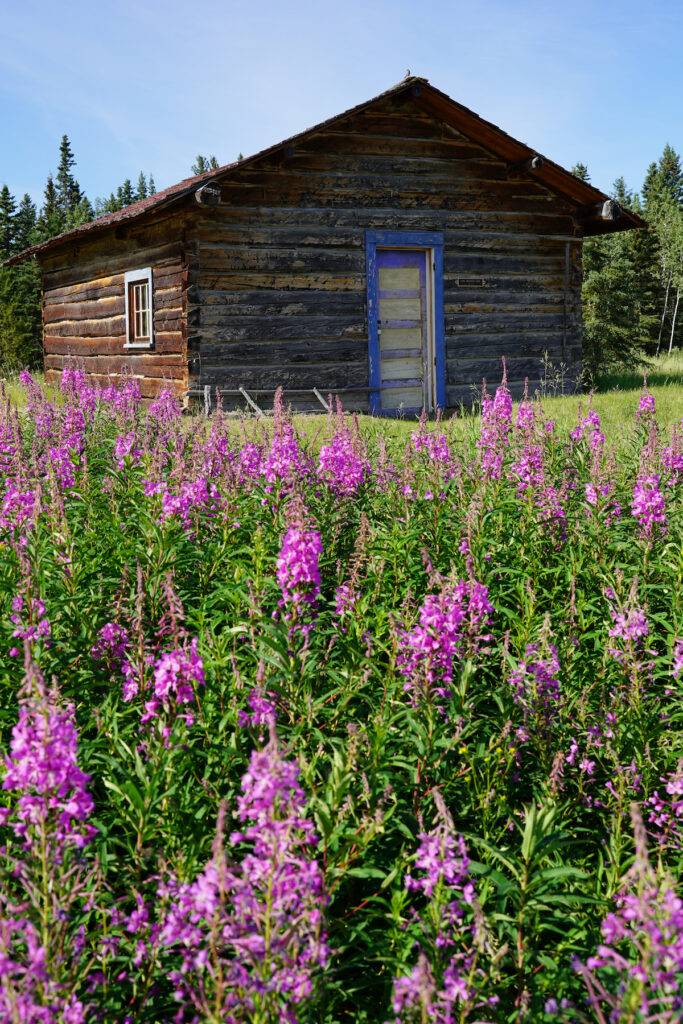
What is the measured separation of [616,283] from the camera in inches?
1394

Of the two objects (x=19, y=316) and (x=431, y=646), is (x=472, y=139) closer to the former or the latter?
(x=431, y=646)

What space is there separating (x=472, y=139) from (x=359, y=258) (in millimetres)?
3113

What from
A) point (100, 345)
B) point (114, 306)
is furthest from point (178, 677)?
point (100, 345)

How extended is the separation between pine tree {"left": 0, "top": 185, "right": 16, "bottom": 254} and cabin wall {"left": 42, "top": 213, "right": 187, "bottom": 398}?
1799 inches

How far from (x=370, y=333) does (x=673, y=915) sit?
1435 cm

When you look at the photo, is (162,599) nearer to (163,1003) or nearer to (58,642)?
(58,642)

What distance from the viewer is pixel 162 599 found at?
173 inches

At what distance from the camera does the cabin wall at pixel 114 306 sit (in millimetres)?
14883

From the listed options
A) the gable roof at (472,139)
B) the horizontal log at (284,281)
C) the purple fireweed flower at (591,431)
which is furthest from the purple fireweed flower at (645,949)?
the horizontal log at (284,281)

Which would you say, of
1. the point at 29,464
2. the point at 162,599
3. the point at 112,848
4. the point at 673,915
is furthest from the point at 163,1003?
the point at 29,464

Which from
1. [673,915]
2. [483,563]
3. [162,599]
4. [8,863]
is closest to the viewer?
[673,915]

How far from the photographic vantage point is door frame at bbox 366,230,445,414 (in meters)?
15.5

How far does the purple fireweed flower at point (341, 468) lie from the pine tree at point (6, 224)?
63981 millimetres

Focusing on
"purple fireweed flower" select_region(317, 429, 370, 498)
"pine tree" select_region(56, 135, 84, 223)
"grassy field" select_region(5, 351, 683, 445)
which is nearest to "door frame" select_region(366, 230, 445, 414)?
"grassy field" select_region(5, 351, 683, 445)
